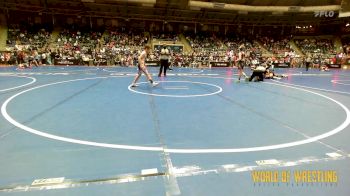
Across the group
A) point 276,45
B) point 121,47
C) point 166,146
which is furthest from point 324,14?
point 166,146

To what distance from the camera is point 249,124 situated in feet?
19.1

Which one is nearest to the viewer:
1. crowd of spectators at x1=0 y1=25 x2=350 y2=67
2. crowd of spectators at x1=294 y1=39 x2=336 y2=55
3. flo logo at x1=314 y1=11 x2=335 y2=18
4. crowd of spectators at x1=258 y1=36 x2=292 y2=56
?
crowd of spectators at x1=0 y1=25 x2=350 y2=67

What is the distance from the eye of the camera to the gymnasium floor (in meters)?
3.20

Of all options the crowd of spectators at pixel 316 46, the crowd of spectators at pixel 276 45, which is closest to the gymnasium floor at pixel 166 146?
the crowd of spectators at pixel 276 45

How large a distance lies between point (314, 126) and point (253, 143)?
203cm

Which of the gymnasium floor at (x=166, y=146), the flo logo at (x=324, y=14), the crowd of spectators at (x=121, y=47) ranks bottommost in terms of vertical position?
the gymnasium floor at (x=166, y=146)

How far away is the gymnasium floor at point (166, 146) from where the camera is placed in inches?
126

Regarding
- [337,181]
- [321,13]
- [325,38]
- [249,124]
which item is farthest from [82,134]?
[325,38]

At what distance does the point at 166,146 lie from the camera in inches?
175

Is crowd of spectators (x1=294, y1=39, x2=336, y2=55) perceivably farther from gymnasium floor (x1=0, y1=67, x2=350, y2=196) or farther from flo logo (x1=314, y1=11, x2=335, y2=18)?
gymnasium floor (x1=0, y1=67, x2=350, y2=196)

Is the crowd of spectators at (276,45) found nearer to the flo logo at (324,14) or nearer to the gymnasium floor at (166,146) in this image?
the flo logo at (324,14)

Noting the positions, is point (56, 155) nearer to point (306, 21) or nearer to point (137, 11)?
point (137, 11)

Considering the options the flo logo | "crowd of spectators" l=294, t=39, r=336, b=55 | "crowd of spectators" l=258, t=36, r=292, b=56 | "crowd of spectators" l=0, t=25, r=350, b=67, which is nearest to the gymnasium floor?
"crowd of spectators" l=0, t=25, r=350, b=67

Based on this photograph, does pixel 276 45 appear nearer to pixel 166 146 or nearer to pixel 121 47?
pixel 121 47
